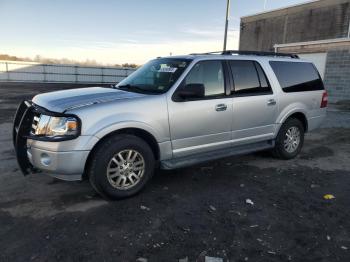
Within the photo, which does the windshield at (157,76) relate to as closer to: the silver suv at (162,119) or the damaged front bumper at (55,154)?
the silver suv at (162,119)

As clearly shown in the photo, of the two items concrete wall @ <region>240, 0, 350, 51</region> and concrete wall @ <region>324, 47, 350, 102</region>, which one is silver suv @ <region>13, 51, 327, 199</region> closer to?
concrete wall @ <region>324, 47, 350, 102</region>

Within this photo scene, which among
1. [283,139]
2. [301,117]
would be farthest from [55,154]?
[301,117]

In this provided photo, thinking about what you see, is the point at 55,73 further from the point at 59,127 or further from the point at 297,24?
the point at 59,127

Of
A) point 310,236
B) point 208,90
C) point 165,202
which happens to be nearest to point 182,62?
point 208,90

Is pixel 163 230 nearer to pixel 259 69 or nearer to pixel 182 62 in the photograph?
pixel 182 62

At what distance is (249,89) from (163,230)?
111 inches

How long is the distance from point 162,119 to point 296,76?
316 centimetres

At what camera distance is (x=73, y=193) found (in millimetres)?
4188

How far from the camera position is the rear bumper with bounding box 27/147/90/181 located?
352 centimetres

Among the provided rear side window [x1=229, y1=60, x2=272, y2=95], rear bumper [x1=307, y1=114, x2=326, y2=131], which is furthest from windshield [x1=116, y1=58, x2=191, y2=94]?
rear bumper [x1=307, y1=114, x2=326, y2=131]

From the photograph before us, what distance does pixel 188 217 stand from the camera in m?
3.61

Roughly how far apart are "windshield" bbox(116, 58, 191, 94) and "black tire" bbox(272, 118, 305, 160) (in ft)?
7.88

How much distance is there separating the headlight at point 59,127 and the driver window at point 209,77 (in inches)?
67.1

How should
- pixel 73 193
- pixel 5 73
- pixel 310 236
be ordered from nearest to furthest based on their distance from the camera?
pixel 310 236 → pixel 73 193 → pixel 5 73
